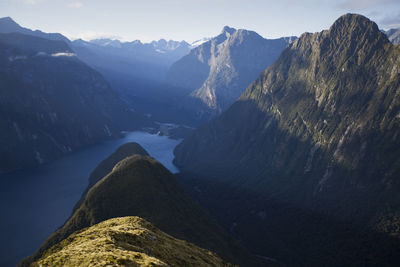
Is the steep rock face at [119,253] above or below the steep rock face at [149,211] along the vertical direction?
above

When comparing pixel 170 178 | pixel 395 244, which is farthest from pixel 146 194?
pixel 395 244

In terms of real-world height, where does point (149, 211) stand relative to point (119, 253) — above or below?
below

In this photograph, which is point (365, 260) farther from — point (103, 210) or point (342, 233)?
point (103, 210)

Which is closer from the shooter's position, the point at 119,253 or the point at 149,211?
the point at 119,253

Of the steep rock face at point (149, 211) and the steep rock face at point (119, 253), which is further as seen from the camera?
the steep rock face at point (149, 211)

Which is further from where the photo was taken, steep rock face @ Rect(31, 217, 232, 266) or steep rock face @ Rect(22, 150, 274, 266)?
steep rock face @ Rect(22, 150, 274, 266)

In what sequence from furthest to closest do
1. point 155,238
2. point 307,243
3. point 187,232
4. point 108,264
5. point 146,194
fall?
point 307,243 < point 146,194 < point 187,232 < point 155,238 < point 108,264

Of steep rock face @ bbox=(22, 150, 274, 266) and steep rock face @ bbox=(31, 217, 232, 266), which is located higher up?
steep rock face @ bbox=(31, 217, 232, 266)

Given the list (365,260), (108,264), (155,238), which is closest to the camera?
(108,264)
